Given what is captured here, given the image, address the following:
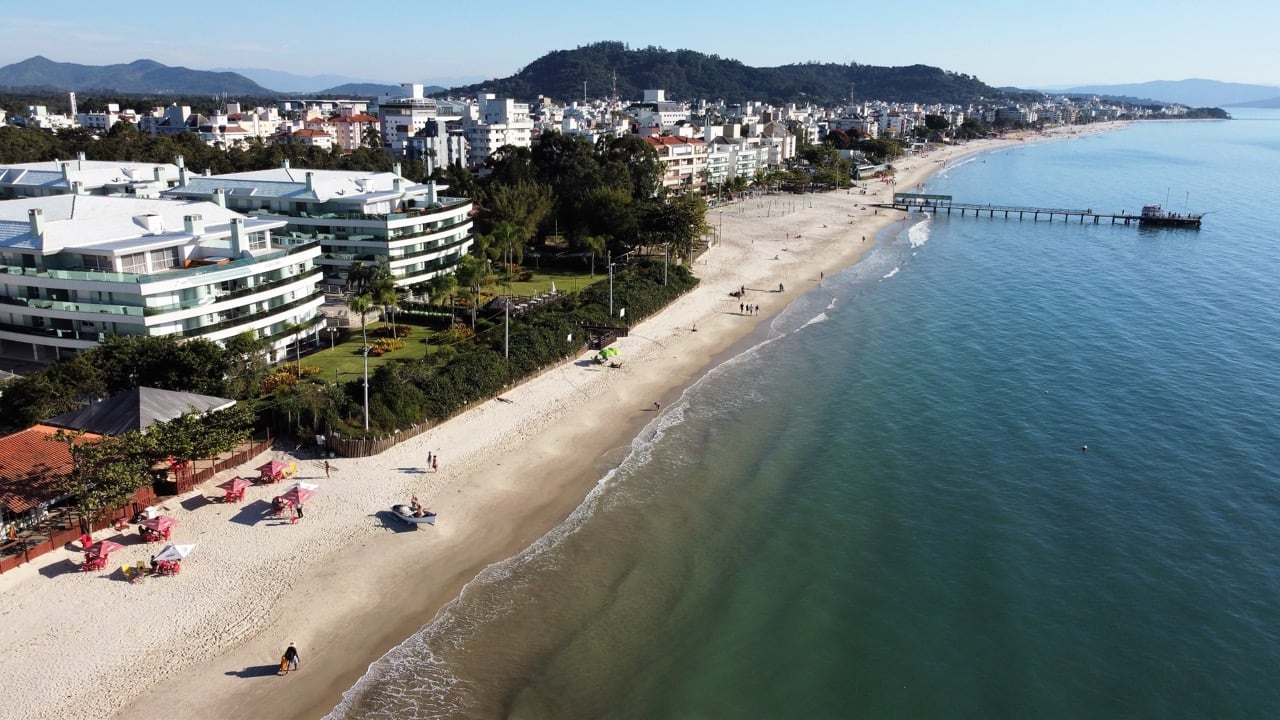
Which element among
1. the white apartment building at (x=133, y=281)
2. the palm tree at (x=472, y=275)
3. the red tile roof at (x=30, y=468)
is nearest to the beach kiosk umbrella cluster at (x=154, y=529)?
A: the red tile roof at (x=30, y=468)

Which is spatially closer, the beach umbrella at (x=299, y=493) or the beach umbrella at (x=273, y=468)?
the beach umbrella at (x=299, y=493)

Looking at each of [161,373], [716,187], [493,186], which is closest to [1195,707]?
[161,373]

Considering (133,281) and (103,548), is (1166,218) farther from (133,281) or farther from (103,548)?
(103,548)

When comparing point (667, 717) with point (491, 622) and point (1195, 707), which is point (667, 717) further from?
point (1195, 707)

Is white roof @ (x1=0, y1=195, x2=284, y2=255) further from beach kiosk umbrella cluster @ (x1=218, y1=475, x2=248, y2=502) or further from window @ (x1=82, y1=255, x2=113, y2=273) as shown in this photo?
beach kiosk umbrella cluster @ (x1=218, y1=475, x2=248, y2=502)

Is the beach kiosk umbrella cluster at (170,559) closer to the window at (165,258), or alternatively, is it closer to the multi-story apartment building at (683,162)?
the window at (165,258)

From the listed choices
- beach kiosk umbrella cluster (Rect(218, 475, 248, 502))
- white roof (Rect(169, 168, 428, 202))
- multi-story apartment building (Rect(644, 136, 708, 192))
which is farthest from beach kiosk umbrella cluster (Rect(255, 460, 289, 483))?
multi-story apartment building (Rect(644, 136, 708, 192))
